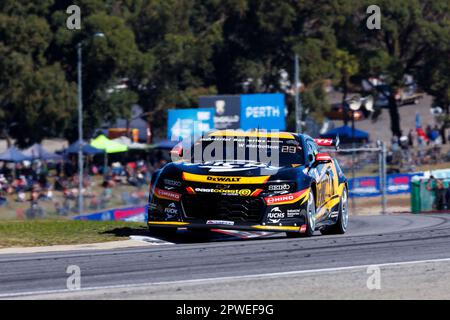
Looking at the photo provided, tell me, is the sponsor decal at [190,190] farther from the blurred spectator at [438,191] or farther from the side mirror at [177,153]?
the blurred spectator at [438,191]

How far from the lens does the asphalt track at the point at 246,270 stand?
8.79 m

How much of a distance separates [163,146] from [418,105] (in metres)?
41.2

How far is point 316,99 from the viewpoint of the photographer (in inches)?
2422

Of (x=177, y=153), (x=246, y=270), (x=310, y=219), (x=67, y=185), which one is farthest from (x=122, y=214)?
(x=246, y=270)

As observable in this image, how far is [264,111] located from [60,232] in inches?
1335

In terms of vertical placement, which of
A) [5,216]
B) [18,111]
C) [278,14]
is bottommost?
[5,216]

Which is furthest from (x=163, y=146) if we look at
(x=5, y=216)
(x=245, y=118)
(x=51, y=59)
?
(x=5, y=216)

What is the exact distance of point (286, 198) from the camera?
13516mm

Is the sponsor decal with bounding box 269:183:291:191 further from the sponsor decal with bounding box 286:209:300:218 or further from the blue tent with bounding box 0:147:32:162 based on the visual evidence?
the blue tent with bounding box 0:147:32:162

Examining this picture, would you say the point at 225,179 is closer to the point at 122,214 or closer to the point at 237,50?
the point at 122,214

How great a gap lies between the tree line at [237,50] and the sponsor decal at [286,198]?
136 ft
